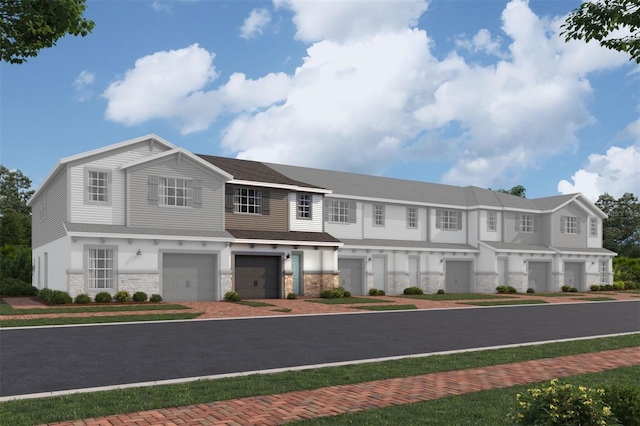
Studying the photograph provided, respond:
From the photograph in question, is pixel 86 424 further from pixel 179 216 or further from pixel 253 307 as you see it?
pixel 179 216

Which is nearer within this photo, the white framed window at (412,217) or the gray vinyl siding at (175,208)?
the gray vinyl siding at (175,208)

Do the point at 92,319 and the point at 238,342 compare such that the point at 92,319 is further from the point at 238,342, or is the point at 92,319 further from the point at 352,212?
the point at 352,212

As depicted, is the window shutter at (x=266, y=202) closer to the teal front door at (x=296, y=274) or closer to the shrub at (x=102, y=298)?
the teal front door at (x=296, y=274)

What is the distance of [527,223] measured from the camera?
151 ft

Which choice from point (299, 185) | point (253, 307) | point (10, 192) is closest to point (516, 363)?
point (253, 307)

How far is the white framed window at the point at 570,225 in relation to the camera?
46500mm

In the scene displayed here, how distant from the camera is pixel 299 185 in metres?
33.7

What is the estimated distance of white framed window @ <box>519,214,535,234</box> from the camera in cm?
4566

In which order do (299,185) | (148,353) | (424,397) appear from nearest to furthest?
(424,397)
(148,353)
(299,185)

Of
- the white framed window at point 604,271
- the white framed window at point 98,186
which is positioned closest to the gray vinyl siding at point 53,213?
the white framed window at point 98,186

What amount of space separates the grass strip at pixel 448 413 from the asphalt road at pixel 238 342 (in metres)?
3.86

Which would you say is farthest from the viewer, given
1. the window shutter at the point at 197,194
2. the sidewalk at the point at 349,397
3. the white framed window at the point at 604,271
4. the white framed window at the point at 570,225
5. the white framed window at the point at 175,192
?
the white framed window at the point at 604,271

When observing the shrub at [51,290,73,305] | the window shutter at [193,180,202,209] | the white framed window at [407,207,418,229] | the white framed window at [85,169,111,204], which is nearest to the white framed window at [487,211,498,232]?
the white framed window at [407,207,418,229]

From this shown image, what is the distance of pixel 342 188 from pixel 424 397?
30521 millimetres
